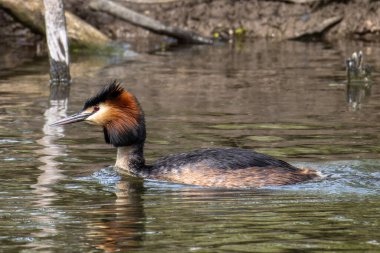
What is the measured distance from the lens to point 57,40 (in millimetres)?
18125

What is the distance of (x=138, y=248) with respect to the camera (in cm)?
802

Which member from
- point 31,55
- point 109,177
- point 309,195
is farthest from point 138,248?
point 31,55

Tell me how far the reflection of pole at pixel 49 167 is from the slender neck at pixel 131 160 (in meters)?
0.66

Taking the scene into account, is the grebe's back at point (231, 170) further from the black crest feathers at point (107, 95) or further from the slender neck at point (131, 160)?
the black crest feathers at point (107, 95)

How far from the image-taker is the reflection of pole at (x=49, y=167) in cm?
900

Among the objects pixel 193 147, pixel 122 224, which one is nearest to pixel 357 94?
pixel 193 147

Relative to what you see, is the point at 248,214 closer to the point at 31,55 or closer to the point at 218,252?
the point at 218,252

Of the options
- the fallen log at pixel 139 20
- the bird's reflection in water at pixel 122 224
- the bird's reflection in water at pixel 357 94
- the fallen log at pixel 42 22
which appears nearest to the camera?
the bird's reflection in water at pixel 122 224

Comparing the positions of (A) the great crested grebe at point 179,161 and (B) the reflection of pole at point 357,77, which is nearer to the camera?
(A) the great crested grebe at point 179,161

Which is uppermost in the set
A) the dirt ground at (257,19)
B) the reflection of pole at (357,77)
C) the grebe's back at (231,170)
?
the dirt ground at (257,19)

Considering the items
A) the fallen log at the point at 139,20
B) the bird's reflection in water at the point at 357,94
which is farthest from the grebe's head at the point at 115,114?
the fallen log at the point at 139,20

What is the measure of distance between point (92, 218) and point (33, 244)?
109 centimetres

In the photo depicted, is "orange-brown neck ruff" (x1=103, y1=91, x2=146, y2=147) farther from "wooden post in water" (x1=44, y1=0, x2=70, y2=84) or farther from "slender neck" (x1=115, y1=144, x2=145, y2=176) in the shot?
"wooden post in water" (x1=44, y1=0, x2=70, y2=84)

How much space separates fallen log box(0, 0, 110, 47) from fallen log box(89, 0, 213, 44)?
0.76m
